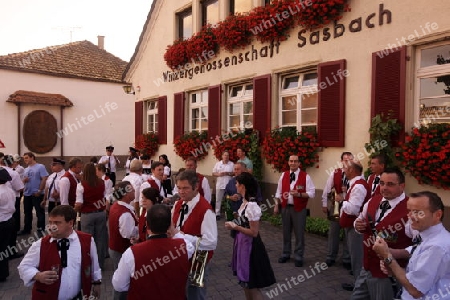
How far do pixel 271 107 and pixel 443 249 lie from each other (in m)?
6.93

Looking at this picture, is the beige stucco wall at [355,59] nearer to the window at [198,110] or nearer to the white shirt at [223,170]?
the window at [198,110]

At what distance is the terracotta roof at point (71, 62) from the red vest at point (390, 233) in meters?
18.4

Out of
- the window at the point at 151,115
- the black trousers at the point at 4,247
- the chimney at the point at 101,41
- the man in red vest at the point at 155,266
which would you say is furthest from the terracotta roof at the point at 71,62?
the man in red vest at the point at 155,266

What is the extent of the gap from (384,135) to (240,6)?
6061mm

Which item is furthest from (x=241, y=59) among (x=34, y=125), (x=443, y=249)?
(x=34, y=125)

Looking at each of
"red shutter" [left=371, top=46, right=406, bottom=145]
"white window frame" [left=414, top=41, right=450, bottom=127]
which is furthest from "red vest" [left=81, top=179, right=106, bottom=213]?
"white window frame" [left=414, top=41, right=450, bottom=127]

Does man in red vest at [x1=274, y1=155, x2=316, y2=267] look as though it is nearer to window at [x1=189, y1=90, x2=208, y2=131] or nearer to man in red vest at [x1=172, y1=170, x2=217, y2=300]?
man in red vest at [x1=172, y1=170, x2=217, y2=300]

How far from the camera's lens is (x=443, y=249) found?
2.34 meters

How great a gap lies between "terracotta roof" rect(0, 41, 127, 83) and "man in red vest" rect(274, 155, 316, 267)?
53.1ft

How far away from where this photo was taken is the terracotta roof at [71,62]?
1778 centimetres

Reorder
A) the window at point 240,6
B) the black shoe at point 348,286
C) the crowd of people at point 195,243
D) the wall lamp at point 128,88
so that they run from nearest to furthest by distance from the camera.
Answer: the crowd of people at point 195,243
the black shoe at point 348,286
the window at point 240,6
the wall lamp at point 128,88

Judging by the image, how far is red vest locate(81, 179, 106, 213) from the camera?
17.9 feet

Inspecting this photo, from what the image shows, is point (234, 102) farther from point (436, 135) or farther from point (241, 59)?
point (436, 135)

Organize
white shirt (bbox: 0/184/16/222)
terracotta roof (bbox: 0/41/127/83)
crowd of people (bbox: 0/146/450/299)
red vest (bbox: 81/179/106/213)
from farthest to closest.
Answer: terracotta roof (bbox: 0/41/127/83), red vest (bbox: 81/179/106/213), white shirt (bbox: 0/184/16/222), crowd of people (bbox: 0/146/450/299)
